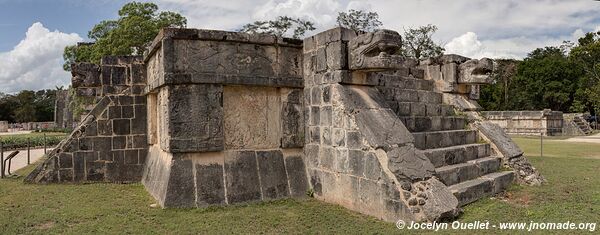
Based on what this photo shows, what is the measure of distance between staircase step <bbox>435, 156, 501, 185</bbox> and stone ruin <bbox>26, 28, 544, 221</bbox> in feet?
0.08

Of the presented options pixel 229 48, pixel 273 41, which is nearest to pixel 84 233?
pixel 229 48

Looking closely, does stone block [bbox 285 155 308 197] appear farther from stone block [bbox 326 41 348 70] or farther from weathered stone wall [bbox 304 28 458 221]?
stone block [bbox 326 41 348 70]

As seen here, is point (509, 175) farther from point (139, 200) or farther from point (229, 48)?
point (139, 200)

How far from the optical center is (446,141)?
6.46 m

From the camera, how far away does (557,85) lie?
122ft

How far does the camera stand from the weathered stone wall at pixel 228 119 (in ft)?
17.6

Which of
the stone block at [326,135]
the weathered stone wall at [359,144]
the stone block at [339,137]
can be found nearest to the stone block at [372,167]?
the weathered stone wall at [359,144]

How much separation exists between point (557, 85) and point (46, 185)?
40.4m

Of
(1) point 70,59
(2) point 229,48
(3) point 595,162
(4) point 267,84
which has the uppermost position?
(1) point 70,59

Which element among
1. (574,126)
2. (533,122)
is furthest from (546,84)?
(533,122)

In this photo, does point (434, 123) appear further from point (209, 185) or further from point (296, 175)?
point (209, 185)

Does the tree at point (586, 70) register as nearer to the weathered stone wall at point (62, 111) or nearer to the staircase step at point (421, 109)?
the staircase step at point (421, 109)

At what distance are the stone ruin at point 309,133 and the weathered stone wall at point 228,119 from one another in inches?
0.5

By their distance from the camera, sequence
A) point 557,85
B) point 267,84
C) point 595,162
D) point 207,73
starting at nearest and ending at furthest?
point 207,73 → point 267,84 → point 595,162 → point 557,85
